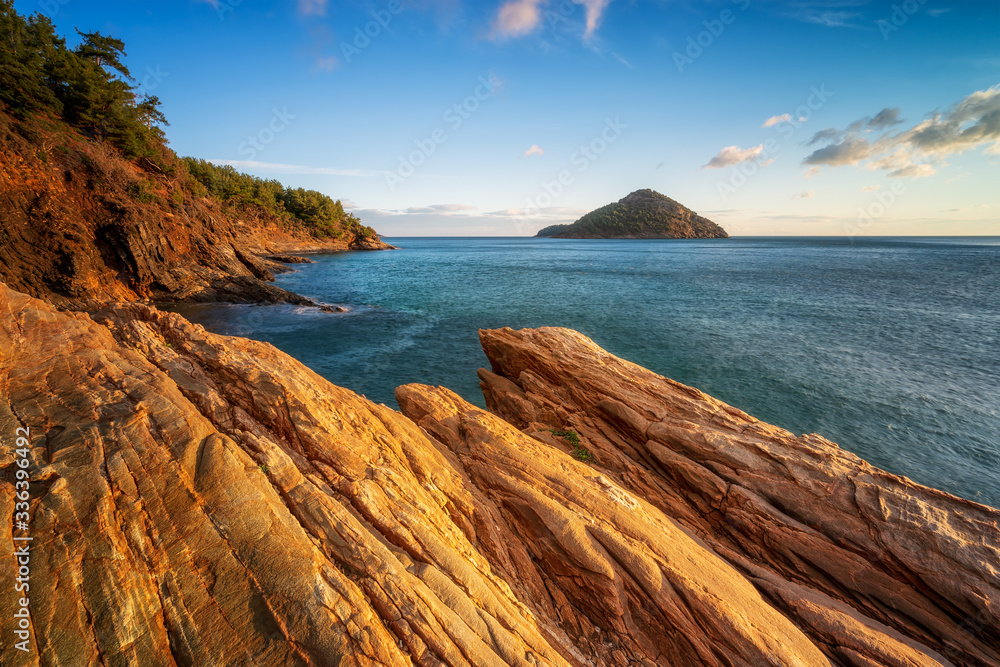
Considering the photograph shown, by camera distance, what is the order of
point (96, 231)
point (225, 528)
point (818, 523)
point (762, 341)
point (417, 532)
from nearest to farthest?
point (225, 528) → point (417, 532) → point (818, 523) → point (762, 341) → point (96, 231)

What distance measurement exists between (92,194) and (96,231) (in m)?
3.57

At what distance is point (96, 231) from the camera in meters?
32.2

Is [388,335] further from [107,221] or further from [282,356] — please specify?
[107,221]

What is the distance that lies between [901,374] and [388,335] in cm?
3725

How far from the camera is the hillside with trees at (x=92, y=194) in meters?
27.9

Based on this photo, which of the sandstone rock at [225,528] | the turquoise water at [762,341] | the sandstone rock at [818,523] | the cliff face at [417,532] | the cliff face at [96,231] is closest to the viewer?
the sandstone rock at [225,528]

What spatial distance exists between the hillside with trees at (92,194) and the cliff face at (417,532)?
91.6 feet

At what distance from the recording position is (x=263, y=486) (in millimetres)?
5977

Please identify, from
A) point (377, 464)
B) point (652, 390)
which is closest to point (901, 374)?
point (652, 390)

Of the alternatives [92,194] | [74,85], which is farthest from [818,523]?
[74,85]

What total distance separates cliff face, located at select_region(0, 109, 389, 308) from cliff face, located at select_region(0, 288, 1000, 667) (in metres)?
27.5

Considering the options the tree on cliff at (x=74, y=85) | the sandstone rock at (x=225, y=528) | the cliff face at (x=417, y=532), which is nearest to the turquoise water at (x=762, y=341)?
the cliff face at (x=417, y=532)

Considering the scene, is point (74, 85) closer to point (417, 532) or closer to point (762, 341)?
point (417, 532)

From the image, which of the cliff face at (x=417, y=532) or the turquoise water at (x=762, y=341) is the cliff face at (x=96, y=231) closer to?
the turquoise water at (x=762, y=341)
